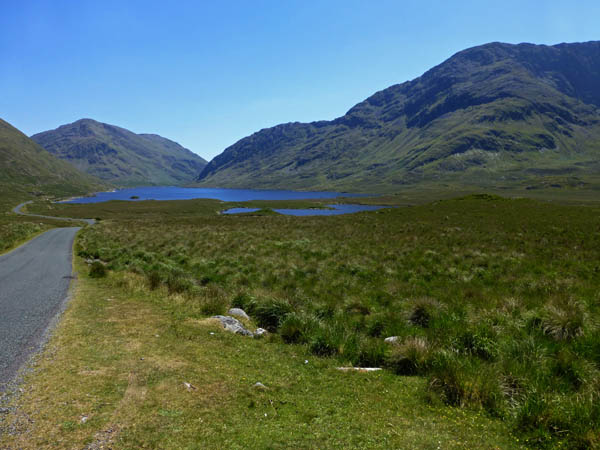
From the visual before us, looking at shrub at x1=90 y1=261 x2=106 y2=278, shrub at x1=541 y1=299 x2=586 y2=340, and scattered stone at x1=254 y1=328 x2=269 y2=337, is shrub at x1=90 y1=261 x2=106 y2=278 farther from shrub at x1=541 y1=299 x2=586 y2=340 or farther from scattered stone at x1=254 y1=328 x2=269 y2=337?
shrub at x1=541 y1=299 x2=586 y2=340

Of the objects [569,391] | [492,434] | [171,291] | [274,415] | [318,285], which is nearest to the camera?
[492,434]

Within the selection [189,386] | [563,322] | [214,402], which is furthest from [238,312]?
[563,322]

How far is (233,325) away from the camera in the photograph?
10266 millimetres

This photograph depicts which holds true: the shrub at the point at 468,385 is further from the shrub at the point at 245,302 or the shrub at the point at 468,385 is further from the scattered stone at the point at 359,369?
the shrub at the point at 245,302

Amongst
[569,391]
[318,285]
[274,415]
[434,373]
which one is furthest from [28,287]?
[569,391]

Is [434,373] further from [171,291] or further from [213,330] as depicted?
[171,291]

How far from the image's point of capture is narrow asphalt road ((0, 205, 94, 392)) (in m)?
7.74

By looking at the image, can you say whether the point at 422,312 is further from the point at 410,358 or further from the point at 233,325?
the point at 233,325

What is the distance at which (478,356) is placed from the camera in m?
7.82

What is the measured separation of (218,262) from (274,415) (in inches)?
680

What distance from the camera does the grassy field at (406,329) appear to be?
16.7 ft

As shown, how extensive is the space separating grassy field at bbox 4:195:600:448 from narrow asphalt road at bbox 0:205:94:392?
931 mm

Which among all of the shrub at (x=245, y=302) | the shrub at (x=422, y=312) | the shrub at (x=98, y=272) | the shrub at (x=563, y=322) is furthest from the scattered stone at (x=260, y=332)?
the shrub at (x=98, y=272)

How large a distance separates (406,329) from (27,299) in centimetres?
1557
